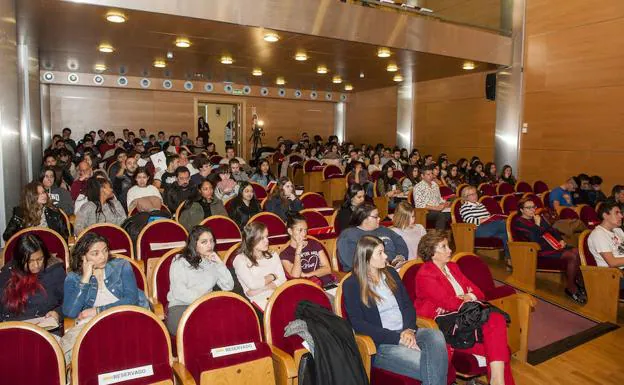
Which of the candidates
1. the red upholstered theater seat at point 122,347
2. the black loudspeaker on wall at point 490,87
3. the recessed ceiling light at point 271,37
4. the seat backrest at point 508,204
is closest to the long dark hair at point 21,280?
the red upholstered theater seat at point 122,347

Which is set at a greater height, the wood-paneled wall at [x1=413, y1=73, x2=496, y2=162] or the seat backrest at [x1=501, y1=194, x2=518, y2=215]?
the wood-paneled wall at [x1=413, y1=73, x2=496, y2=162]

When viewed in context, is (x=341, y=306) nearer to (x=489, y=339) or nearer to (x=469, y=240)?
(x=489, y=339)

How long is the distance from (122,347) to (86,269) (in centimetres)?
83

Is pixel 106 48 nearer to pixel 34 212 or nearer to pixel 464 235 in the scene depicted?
pixel 34 212

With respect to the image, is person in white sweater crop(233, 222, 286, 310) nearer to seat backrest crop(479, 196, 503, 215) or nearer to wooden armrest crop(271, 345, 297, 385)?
wooden armrest crop(271, 345, 297, 385)

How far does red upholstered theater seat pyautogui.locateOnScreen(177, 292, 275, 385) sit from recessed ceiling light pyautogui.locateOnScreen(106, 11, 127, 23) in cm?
534

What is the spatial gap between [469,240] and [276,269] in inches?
146

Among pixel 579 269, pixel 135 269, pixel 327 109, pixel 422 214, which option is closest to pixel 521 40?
pixel 422 214

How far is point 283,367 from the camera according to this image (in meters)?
2.70

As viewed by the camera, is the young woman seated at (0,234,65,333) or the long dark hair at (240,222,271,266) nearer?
the young woman seated at (0,234,65,333)

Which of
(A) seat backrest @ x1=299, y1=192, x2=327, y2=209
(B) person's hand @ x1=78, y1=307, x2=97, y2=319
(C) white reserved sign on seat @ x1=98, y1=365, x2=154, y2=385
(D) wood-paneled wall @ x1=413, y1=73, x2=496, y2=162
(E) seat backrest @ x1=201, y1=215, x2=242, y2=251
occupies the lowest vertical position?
(C) white reserved sign on seat @ x1=98, y1=365, x2=154, y2=385

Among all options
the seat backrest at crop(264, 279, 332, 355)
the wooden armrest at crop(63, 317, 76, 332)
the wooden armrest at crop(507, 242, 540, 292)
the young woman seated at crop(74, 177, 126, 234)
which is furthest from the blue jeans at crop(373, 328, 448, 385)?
the young woman seated at crop(74, 177, 126, 234)

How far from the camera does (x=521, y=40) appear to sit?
35.1ft

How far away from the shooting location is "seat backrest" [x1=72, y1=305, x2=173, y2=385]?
8.14 feet
